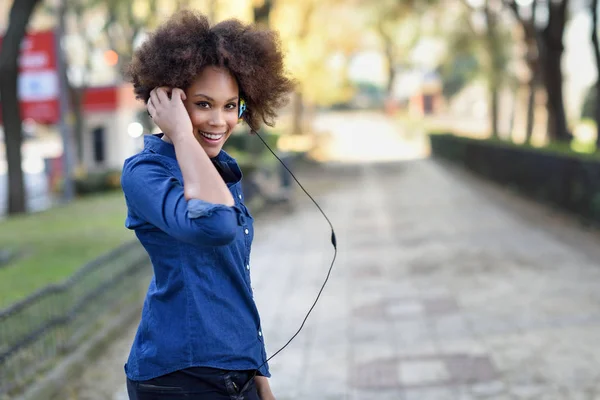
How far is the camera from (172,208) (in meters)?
2.05

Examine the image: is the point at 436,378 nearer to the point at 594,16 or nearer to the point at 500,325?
the point at 500,325

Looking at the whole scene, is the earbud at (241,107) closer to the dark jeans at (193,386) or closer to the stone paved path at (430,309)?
the dark jeans at (193,386)

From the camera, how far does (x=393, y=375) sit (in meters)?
6.44

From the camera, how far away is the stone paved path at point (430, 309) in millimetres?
Answer: 6250

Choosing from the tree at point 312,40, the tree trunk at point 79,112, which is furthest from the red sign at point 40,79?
the tree trunk at point 79,112

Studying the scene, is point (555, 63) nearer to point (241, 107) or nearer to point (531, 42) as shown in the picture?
Answer: point (531, 42)

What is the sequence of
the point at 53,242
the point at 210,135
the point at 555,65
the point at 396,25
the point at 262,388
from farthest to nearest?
the point at 396,25 → the point at 555,65 → the point at 53,242 → the point at 262,388 → the point at 210,135

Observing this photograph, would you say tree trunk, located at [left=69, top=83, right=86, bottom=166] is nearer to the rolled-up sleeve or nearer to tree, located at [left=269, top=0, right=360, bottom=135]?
tree, located at [left=269, top=0, right=360, bottom=135]

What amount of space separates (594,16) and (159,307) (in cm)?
1628

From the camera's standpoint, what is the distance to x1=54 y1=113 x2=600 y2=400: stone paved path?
246 inches

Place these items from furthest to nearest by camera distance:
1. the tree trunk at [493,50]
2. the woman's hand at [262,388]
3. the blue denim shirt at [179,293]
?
the tree trunk at [493,50] < the woman's hand at [262,388] < the blue denim shirt at [179,293]

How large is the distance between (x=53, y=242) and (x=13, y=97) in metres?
4.27

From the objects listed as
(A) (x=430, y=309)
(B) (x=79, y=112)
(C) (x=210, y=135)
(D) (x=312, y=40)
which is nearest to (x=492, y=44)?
(D) (x=312, y=40)

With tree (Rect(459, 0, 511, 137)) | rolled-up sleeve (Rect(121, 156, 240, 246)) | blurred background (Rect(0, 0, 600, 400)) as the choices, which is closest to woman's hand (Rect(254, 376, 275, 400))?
rolled-up sleeve (Rect(121, 156, 240, 246))
